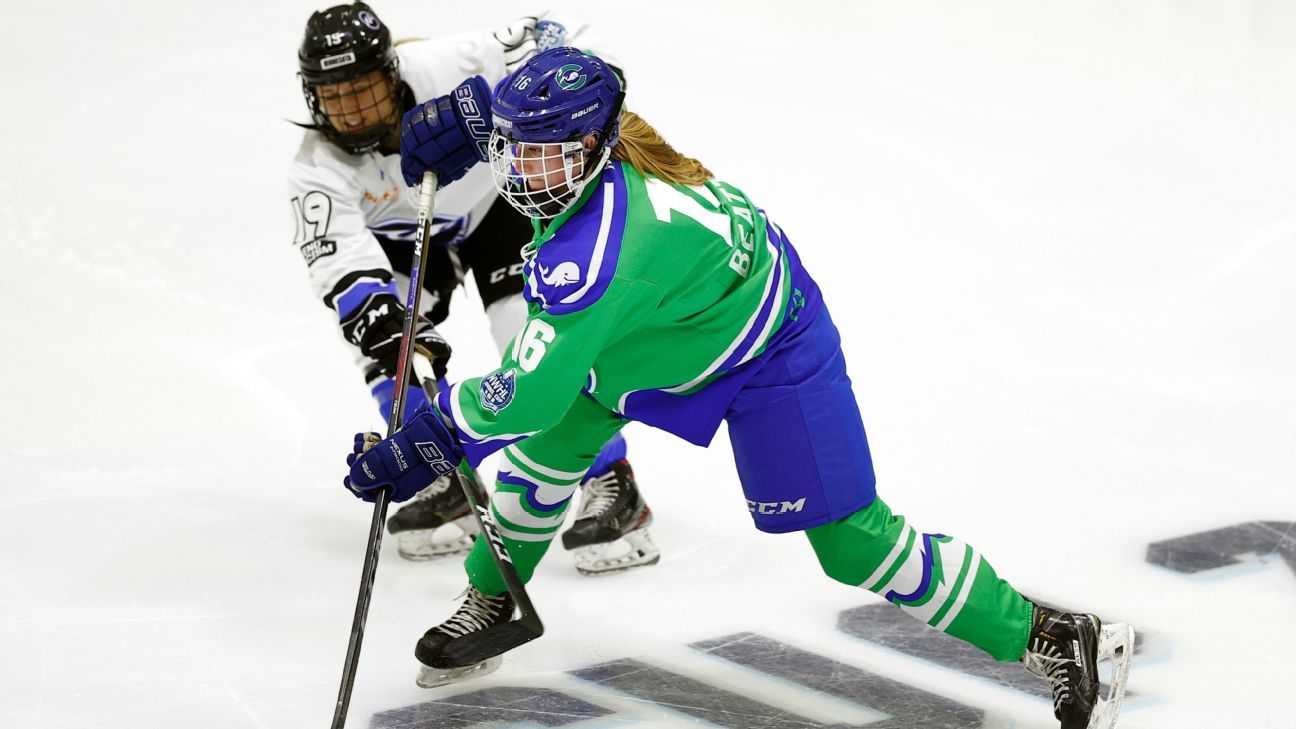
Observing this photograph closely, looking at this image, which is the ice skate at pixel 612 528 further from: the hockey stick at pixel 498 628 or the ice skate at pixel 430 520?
the hockey stick at pixel 498 628

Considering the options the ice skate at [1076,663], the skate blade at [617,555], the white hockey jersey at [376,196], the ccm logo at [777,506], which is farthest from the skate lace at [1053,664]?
the white hockey jersey at [376,196]

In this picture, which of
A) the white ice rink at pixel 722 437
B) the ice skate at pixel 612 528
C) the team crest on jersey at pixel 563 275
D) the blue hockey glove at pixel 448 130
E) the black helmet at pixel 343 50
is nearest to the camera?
the team crest on jersey at pixel 563 275

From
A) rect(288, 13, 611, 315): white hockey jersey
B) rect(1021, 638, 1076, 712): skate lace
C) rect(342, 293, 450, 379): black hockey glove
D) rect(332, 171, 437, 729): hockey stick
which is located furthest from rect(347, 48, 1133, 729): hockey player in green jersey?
rect(288, 13, 611, 315): white hockey jersey

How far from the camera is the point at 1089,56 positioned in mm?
6293

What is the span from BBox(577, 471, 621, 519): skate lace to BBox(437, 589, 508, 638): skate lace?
2.05 feet

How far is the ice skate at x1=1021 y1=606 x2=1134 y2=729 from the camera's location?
2457 millimetres

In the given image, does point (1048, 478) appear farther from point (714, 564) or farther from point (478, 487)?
point (478, 487)

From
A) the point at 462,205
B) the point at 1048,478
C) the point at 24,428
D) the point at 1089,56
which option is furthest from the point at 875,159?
the point at 24,428

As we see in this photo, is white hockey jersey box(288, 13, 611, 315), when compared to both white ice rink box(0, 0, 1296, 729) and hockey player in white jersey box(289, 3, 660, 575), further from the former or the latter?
white ice rink box(0, 0, 1296, 729)

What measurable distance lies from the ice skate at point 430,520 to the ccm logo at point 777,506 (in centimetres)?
110

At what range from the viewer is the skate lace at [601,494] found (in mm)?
3396

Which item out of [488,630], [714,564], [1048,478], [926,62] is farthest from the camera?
[926,62]

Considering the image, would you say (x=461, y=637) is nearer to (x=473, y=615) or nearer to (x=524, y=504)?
(x=473, y=615)

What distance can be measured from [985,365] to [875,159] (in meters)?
1.50
